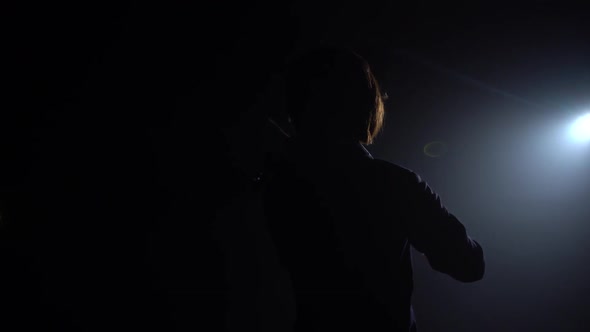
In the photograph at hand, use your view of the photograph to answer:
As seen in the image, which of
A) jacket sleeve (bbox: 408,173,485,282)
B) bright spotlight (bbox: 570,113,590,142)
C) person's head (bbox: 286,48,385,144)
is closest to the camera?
jacket sleeve (bbox: 408,173,485,282)

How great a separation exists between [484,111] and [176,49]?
81.6 inches

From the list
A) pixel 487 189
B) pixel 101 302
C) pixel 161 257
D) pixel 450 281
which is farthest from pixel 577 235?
pixel 101 302

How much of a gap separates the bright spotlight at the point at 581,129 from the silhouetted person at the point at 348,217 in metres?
2.67

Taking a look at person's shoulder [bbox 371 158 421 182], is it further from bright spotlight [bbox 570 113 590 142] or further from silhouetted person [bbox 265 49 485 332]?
bright spotlight [bbox 570 113 590 142]

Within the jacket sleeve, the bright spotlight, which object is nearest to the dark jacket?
the jacket sleeve

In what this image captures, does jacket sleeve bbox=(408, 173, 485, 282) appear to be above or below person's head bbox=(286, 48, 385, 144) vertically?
below

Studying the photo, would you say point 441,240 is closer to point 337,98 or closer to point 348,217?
point 348,217

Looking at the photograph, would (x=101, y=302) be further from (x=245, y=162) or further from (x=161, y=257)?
(x=245, y=162)

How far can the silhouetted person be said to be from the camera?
562 millimetres

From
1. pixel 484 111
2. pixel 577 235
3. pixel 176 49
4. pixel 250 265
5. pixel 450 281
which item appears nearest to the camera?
pixel 176 49

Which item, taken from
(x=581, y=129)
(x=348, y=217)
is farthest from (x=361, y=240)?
(x=581, y=129)

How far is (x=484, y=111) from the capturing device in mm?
2225

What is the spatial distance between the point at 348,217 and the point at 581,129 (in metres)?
2.93

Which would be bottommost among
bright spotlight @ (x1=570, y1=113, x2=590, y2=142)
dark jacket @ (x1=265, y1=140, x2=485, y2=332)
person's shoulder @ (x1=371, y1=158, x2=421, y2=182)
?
dark jacket @ (x1=265, y1=140, x2=485, y2=332)
